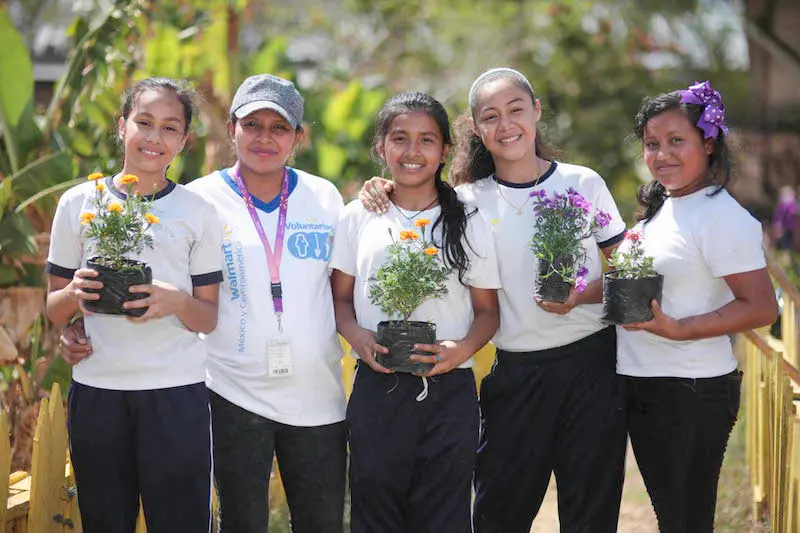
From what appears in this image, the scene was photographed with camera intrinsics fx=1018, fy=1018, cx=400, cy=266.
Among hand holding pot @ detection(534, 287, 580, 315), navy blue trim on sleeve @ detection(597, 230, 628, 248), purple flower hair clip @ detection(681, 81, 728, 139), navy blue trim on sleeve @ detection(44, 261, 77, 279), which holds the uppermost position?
purple flower hair clip @ detection(681, 81, 728, 139)

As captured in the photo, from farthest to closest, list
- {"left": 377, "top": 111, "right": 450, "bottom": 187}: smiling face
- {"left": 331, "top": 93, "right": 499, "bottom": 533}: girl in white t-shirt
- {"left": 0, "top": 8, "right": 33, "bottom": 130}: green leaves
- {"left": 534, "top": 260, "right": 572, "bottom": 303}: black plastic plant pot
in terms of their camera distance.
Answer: {"left": 0, "top": 8, "right": 33, "bottom": 130}: green leaves
{"left": 377, "top": 111, "right": 450, "bottom": 187}: smiling face
{"left": 331, "top": 93, "right": 499, "bottom": 533}: girl in white t-shirt
{"left": 534, "top": 260, "right": 572, "bottom": 303}: black plastic plant pot

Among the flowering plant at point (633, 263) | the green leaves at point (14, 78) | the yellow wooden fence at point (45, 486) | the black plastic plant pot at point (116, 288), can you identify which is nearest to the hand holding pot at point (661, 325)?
the flowering plant at point (633, 263)

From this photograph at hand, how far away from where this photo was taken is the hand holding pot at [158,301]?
3.46 m

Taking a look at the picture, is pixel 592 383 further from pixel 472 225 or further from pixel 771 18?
pixel 771 18

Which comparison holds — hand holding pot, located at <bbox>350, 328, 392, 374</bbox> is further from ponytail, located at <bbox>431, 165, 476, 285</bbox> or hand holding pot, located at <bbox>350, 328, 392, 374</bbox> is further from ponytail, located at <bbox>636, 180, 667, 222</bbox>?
ponytail, located at <bbox>636, 180, 667, 222</bbox>

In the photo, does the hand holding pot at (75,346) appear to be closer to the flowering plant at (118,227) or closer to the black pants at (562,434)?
the flowering plant at (118,227)

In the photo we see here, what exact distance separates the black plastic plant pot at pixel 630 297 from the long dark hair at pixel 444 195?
563mm

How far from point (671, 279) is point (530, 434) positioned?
824 millimetres

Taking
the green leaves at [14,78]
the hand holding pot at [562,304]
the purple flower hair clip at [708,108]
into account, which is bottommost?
the hand holding pot at [562,304]

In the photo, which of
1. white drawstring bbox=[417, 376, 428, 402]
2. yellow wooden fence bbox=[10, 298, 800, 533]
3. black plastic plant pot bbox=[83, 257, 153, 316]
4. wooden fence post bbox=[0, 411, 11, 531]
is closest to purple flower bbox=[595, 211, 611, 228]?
white drawstring bbox=[417, 376, 428, 402]

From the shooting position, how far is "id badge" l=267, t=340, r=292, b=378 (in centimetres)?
389

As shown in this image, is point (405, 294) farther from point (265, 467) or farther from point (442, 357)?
point (265, 467)

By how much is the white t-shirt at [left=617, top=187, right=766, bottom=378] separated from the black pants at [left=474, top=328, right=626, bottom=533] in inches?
7.3

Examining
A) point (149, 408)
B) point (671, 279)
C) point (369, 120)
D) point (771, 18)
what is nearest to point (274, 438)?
point (149, 408)
